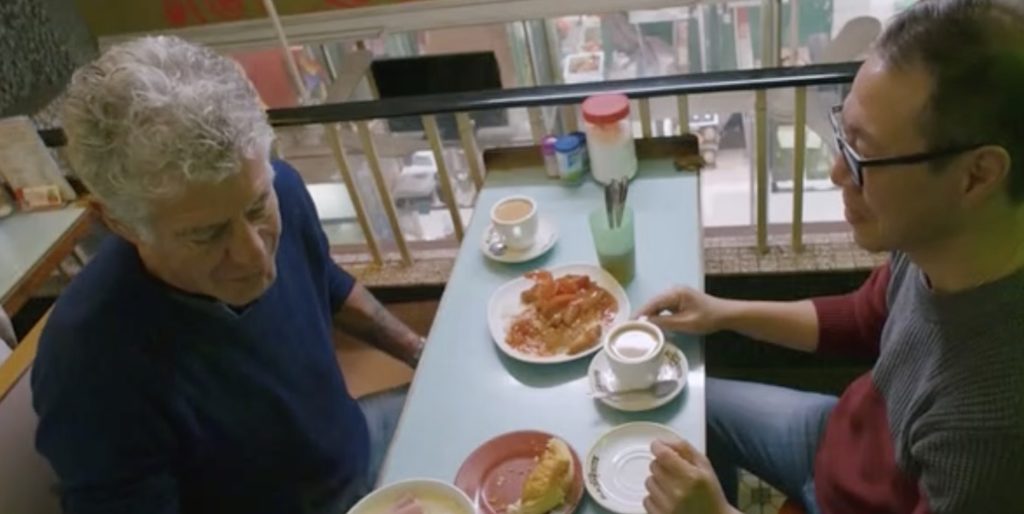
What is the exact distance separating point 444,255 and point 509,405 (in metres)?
1.00

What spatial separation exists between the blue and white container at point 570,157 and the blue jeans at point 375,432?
0.57 m

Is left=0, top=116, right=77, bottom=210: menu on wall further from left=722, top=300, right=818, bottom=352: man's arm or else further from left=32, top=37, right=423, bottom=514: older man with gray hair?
left=722, top=300, right=818, bottom=352: man's arm

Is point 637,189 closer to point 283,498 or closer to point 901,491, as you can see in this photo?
point 901,491

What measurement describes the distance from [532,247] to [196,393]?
0.68 meters

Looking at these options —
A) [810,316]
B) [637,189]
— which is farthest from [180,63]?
[810,316]

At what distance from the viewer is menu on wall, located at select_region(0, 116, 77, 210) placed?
2004mm

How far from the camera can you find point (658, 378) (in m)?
1.31

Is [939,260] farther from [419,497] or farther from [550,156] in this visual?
[550,156]

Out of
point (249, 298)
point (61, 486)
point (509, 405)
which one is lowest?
point (509, 405)

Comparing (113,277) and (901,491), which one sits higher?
(113,277)

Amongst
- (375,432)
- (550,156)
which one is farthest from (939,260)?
(375,432)

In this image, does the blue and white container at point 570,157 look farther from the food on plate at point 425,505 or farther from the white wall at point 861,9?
the white wall at point 861,9

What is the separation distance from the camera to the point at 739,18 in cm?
249

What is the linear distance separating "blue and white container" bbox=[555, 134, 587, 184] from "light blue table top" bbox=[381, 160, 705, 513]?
0.03m
